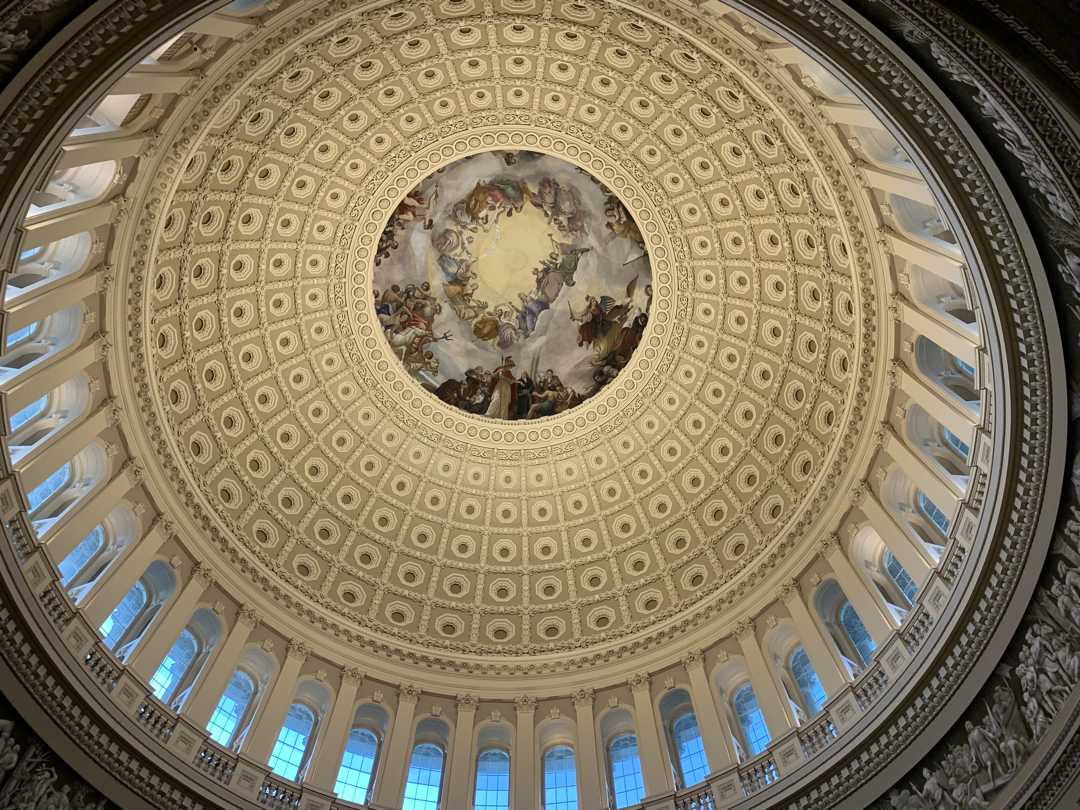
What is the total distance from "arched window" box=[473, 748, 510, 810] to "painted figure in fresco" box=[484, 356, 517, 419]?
491 inches

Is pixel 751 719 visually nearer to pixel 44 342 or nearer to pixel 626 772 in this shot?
pixel 626 772

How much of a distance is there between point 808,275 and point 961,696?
1321 centimetres

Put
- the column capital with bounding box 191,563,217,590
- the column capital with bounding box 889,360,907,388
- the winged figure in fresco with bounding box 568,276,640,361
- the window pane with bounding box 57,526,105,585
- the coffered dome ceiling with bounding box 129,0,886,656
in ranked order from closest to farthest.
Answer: the window pane with bounding box 57,526,105,585, the column capital with bounding box 889,360,907,388, the column capital with bounding box 191,563,217,590, the coffered dome ceiling with bounding box 129,0,886,656, the winged figure in fresco with bounding box 568,276,640,361

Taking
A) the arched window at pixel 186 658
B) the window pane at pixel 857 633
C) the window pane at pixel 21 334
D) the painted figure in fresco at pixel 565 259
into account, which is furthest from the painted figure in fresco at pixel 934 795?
the painted figure in fresco at pixel 565 259

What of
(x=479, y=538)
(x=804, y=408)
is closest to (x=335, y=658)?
(x=479, y=538)

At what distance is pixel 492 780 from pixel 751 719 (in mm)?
7115

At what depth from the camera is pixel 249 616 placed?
24.0 metres

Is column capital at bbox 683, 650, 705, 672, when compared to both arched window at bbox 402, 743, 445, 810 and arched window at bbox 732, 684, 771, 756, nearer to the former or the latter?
arched window at bbox 732, 684, 771, 756

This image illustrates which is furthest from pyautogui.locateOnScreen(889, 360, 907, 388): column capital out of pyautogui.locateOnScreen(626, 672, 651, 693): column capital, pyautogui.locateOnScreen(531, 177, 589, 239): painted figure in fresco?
pyautogui.locateOnScreen(531, 177, 589, 239): painted figure in fresco

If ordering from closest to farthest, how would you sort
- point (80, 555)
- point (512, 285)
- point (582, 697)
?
point (80, 555), point (582, 697), point (512, 285)

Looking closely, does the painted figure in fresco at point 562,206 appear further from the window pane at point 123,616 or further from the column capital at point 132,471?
the window pane at point 123,616

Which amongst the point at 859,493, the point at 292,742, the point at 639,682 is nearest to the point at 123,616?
the point at 292,742

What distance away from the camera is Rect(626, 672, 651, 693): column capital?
24797mm

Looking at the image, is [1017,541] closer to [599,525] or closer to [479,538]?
[599,525]
